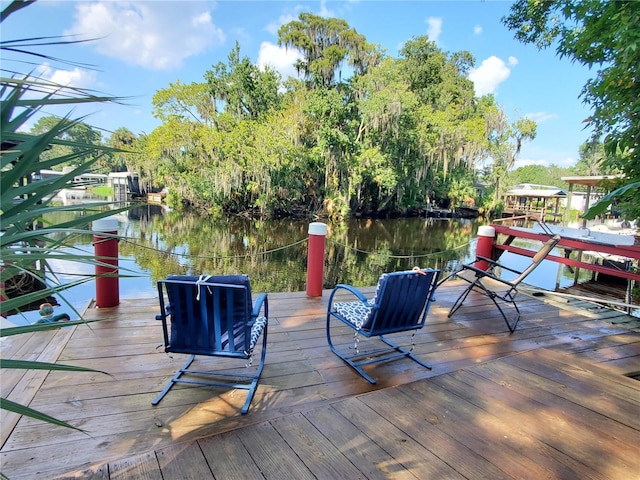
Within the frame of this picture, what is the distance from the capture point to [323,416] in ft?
5.74

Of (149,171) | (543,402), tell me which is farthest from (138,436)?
(149,171)

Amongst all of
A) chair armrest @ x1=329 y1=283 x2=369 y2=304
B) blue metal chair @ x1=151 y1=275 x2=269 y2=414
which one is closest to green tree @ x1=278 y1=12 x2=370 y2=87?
chair armrest @ x1=329 y1=283 x2=369 y2=304

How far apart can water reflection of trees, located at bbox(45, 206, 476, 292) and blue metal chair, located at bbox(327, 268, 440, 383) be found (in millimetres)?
2978

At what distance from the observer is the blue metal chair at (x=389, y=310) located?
91.1 inches

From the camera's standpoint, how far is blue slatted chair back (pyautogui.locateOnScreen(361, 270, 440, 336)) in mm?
2301

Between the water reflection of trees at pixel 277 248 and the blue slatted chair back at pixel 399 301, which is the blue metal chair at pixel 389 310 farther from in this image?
the water reflection of trees at pixel 277 248

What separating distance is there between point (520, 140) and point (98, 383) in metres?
29.2

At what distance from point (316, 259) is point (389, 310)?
1.64 meters

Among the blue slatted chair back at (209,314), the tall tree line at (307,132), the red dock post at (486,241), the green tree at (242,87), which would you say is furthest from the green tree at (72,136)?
the green tree at (242,87)

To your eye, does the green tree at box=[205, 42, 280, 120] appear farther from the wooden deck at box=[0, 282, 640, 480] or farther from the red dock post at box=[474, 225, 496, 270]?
the wooden deck at box=[0, 282, 640, 480]

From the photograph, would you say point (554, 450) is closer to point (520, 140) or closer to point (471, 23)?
point (471, 23)

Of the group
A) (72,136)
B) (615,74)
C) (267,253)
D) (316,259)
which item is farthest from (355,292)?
(267,253)

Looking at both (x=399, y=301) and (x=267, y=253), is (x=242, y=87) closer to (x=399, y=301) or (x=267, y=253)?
(x=267, y=253)

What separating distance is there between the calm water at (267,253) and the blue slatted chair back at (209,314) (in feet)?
10.6
